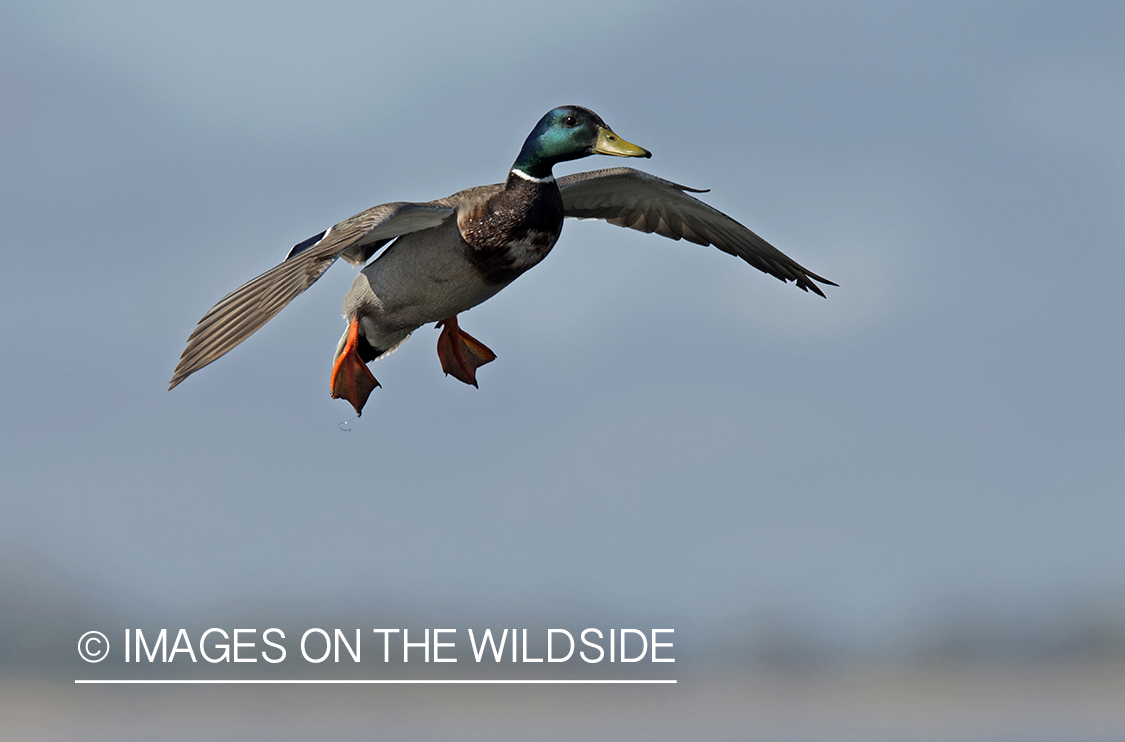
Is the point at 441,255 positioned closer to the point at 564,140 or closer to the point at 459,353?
the point at 564,140

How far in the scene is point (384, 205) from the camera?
10609 mm

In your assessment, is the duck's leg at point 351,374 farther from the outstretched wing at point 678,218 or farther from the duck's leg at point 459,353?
the outstretched wing at point 678,218

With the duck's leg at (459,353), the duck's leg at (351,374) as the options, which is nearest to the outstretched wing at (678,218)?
the duck's leg at (459,353)

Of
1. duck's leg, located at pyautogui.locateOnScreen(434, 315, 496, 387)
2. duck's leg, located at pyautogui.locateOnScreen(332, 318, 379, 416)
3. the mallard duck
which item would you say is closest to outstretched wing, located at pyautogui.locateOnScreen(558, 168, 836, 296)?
the mallard duck

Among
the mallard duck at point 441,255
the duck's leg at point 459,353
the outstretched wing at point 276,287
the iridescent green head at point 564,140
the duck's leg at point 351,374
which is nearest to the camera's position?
the outstretched wing at point 276,287

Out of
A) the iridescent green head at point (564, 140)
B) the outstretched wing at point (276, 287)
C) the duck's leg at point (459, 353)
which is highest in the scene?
the iridescent green head at point (564, 140)

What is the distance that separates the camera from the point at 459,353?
13.2 m

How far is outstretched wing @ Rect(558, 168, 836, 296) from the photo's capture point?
13352mm

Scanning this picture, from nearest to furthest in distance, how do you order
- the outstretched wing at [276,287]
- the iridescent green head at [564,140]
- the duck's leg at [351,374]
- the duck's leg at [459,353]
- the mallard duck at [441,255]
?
the outstretched wing at [276,287], the mallard duck at [441,255], the iridescent green head at [564,140], the duck's leg at [351,374], the duck's leg at [459,353]

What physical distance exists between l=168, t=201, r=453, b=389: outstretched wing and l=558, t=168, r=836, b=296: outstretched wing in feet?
10.4

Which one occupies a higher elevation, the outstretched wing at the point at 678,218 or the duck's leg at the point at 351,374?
the outstretched wing at the point at 678,218

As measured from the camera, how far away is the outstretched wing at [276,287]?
893 centimetres

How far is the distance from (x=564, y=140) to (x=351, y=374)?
3.59 metres

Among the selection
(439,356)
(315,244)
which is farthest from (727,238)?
(315,244)
